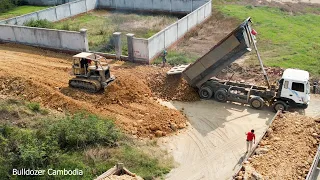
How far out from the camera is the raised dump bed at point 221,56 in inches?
706

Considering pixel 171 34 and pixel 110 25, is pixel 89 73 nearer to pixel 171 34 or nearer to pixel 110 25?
pixel 171 34

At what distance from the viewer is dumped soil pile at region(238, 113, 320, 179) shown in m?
12.4

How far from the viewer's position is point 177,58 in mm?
24297

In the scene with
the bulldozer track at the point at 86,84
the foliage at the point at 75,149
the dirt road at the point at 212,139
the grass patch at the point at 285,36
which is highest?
the grass patch at the point at 285,36

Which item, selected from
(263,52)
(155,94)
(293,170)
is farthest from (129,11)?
(293,170)

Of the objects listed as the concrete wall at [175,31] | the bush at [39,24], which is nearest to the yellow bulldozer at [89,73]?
the concrete wall at [175,31]

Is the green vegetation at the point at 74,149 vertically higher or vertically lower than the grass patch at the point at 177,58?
lower

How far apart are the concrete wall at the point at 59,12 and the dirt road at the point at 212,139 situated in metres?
17.7

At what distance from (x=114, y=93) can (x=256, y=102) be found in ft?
24.4

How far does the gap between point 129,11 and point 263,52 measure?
1715 centimetres

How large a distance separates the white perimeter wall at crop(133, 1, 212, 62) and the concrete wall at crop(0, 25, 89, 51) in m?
4.33

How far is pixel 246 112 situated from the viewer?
19.0m

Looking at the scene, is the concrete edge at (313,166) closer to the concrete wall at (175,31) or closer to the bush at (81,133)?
the bush at (81,133)

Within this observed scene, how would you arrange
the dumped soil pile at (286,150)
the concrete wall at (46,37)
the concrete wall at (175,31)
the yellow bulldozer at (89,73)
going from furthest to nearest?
1. the concrete wall at (46,37)
2. the concrete wall at (175,31)
3. the yellow bulldozer at (89,73)
4. the dumped soil pile at (286,150)
